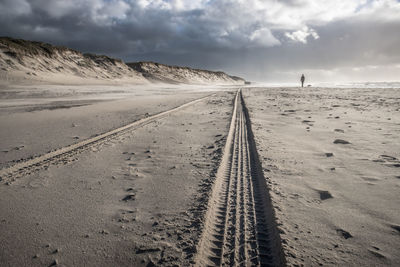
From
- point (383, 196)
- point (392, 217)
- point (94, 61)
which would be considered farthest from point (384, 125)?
point (94, 61)

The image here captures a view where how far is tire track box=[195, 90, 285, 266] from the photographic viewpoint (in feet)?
5.84

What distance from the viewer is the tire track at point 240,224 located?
178 centimetres

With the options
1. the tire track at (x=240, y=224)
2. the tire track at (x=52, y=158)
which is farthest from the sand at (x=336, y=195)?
the tire track at (x=52, y=158)

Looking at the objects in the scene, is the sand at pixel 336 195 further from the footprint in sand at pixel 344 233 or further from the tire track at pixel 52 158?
the tire track at pixel 52 158

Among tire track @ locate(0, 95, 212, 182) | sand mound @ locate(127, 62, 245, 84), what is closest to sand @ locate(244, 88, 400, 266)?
tire track @ locate(0, 95, 212, 182)

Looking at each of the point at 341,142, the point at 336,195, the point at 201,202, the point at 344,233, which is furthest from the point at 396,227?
the point at 341,142

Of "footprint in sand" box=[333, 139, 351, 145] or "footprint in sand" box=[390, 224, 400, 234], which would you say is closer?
"footprint in sand" box=[390, 224, 400, 234]

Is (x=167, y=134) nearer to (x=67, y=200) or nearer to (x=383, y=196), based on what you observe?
(x=67, y=200)

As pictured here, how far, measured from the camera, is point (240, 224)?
7.07 ft

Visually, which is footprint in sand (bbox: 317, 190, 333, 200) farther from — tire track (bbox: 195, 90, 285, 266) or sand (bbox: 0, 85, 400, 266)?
tire track (bbox: 195, 90, 285, 266)

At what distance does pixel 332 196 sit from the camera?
8.45ft

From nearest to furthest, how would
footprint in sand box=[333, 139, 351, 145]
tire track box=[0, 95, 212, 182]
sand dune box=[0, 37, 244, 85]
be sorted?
tire track box=[0, 95, 212, 182]
footprint in sand box=[333, 139, 351, 145]
sand dune box=[0, 37, 244, 85]

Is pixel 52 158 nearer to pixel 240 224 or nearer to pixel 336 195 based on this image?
pixel 240 224

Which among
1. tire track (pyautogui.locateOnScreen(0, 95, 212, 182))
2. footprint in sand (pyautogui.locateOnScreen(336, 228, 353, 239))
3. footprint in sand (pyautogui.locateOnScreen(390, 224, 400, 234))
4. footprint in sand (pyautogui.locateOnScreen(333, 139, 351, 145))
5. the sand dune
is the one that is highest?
the sand dune
